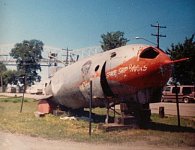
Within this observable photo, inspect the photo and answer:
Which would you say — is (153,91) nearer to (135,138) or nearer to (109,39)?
(135,138)

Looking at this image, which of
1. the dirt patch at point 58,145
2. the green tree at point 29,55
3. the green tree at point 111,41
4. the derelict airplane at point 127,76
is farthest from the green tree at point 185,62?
the green tree at point 29,55

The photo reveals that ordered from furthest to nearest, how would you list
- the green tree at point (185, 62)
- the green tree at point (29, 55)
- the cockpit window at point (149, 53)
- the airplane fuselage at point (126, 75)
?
the green tree at point (29, 55), the green tree at point (185, 62), the cockpit window at point (149, 53), the airplane fuselage at point (126, 75)

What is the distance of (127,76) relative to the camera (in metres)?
10.1

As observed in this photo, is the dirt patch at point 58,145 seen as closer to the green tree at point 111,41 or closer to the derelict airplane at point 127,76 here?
the derelict airplane at point 127,76

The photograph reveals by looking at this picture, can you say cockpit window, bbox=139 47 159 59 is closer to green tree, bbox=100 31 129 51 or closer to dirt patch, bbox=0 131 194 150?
dirt patch, bbox=0 131 194 150

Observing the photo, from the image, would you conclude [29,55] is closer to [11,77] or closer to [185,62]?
[11,77]

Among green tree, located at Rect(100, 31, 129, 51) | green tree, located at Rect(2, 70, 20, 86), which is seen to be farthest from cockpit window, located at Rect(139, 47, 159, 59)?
green tree, located at Rect(2, 70, 20, 86)

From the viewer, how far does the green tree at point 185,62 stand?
67.1ft

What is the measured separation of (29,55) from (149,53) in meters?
63.3

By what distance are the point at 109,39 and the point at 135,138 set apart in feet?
133

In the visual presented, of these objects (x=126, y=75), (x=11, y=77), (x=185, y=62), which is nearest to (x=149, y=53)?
(x=126, y=75)

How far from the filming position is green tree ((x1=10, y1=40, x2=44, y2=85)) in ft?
216

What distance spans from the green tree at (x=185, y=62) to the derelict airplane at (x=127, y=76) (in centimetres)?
500

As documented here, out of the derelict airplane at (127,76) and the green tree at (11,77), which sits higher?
the green tree at (11,77)
